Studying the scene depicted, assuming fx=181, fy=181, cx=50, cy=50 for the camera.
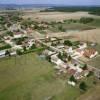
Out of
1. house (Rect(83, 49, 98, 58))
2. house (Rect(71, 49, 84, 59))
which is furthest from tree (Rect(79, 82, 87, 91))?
house (Rect(83, 49, 98, 58))

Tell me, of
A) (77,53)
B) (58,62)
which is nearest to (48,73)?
(58,62)

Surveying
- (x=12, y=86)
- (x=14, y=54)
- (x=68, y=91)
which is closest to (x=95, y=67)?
(x=68, y=91)

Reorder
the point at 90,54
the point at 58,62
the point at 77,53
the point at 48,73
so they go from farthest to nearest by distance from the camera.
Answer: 1. the point at 77,53
2. the point at 90,54
3. the point at 58,62
4. the point at 48,73

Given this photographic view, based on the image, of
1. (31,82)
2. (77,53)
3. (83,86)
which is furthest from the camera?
(77,53)

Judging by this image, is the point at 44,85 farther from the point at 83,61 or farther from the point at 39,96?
the point at 83,61

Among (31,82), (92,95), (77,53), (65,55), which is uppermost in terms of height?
(92,95)

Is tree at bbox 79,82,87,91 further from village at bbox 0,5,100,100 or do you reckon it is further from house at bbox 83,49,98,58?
house at bbox 83,49,98,58

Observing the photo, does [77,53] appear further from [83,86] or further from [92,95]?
[92,95]

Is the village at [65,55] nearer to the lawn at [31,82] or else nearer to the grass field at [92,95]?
the lawn at [31,82]
